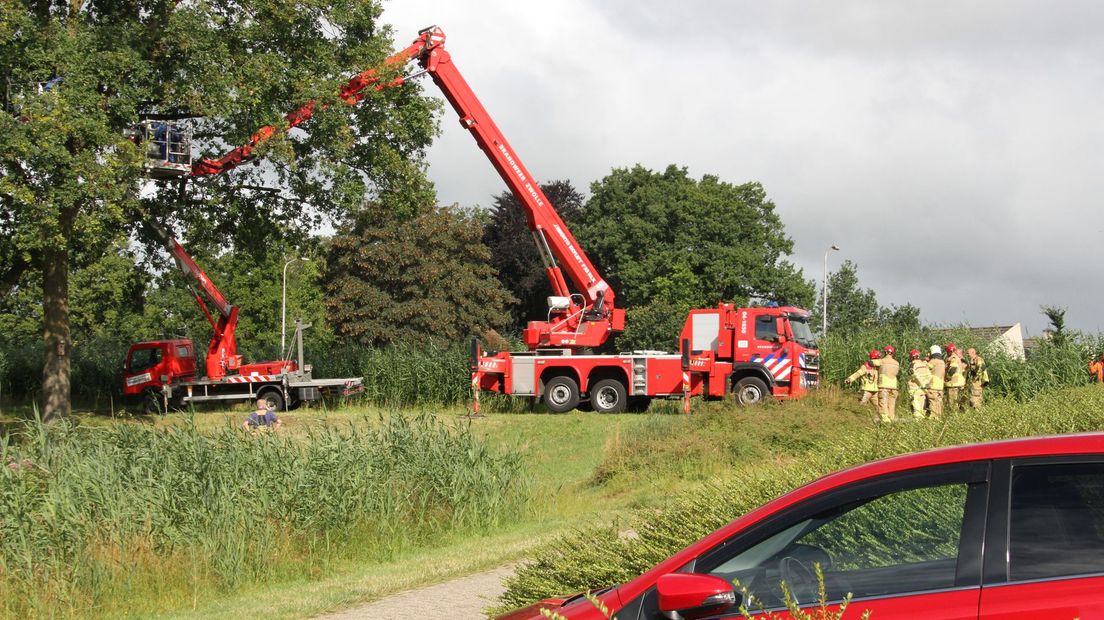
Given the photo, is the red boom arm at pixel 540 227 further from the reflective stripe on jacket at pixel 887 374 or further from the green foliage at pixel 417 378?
the reflective stripe on jacket at pixel 887 374

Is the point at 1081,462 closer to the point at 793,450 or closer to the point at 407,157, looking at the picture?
the point at 793,450

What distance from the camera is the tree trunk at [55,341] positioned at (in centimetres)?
2562

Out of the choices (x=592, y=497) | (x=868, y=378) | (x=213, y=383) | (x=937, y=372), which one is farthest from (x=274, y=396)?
(x=937, y=372)

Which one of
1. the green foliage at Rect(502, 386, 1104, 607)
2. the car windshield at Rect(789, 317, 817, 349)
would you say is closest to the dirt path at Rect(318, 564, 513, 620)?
the green foliage at Rect(502, 386, 1104, 607)

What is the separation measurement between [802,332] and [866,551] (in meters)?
23.1

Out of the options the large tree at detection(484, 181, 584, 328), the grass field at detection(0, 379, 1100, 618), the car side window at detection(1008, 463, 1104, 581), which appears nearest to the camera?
the car side window at detection(1008, 463, 1104, 581)

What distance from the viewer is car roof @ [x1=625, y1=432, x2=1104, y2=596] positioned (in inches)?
150

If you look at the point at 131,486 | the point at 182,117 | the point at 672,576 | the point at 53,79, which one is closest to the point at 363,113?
the point at 182,117

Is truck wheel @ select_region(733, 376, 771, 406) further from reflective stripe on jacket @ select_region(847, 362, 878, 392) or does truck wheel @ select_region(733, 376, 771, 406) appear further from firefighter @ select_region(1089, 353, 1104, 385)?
firefighter @ select_region(1089, 353, 1104, 385)

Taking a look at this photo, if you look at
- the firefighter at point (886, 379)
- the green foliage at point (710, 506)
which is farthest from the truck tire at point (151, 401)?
the green foliage at point (710, 506)

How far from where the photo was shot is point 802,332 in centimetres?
2650

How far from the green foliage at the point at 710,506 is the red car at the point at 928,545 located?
8.62ft

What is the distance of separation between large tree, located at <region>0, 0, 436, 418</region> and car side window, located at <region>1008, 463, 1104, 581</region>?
21.0 m

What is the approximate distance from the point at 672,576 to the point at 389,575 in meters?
6.63
